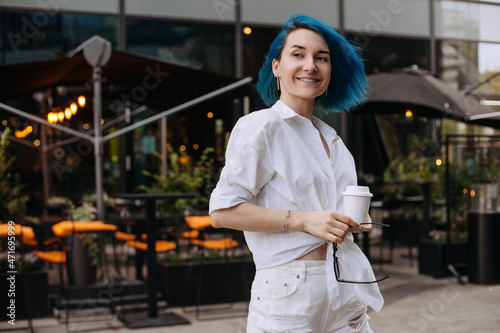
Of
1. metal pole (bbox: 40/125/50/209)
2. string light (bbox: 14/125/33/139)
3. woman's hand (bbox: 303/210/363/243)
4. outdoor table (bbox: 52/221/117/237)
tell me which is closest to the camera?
woman's hand (bbox: 303/210/363/243)

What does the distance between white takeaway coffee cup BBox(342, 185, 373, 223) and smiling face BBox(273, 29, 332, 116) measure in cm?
34

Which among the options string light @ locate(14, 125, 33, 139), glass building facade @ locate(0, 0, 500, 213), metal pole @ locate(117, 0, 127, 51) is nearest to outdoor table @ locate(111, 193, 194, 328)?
glass building facade @ locate(0, 0, 500, 213)

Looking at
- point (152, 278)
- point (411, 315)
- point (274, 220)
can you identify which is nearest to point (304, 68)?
point (274, 220)

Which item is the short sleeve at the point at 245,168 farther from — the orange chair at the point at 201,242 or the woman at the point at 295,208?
the orange chair at the point at 201,242

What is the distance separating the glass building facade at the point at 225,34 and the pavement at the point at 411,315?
317cm

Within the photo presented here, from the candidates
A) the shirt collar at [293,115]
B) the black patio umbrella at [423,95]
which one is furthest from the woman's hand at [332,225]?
the black patio umbrella at [423,95]

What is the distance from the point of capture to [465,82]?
12.2 metres

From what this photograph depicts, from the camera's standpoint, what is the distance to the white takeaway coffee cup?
1536 millimetres

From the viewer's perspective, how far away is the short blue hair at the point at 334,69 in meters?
1.78

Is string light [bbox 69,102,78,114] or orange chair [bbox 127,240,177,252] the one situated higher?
string light [bbox 69,102,78,114]

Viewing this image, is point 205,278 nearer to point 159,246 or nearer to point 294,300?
point 159,246

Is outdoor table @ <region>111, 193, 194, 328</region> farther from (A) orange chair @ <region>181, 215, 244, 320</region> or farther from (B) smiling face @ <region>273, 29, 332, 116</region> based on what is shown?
(B) smiling face @ <region>273, 29, 332, 116</region>

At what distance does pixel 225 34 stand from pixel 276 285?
926cm

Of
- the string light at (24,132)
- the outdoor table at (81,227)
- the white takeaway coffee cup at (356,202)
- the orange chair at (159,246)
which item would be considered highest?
the string light at (24,132)
